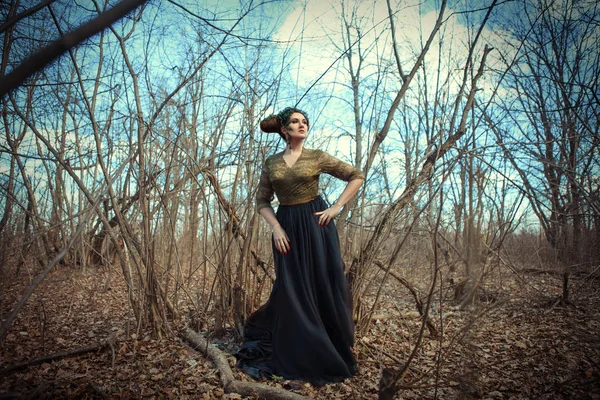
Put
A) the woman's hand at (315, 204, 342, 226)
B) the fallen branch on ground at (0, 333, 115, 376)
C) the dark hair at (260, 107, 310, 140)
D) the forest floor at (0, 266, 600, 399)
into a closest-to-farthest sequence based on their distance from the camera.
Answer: the forest floor at (0, 266, 600, 399) < the fallen branch on ground at (0, 333, 115, 376) < the woman's hand at (315, 204, 342, 226) < the dark hair at (260, 107, 310, 140)

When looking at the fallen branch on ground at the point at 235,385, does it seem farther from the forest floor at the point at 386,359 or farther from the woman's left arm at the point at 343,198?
the woman's left arm at the point at 343,198

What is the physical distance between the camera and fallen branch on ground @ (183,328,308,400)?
1.78 m

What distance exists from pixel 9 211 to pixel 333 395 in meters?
3.01

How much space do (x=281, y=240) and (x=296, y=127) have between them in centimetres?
78

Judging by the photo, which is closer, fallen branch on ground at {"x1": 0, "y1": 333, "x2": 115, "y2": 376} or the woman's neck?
fallen branch on ground at {"x1": 0, "y1": 333, "x2": 115, "y2": 376}

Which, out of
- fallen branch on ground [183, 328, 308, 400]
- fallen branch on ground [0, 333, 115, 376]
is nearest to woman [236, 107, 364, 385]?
fallen branch on ground [183, 328, 308, 400]

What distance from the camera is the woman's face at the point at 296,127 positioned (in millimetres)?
2197

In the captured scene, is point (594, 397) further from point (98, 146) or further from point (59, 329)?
point (59, 329)

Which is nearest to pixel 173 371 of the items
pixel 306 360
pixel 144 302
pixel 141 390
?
pixel 141 390

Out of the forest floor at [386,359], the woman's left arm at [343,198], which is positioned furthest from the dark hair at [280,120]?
the forest floor at [386,359]

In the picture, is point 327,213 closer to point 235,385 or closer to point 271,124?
point 271,124

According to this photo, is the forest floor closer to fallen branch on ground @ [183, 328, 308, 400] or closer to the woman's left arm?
fallen branch on ground @ [183, 328, 308, 400]

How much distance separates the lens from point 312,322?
2.11 meters

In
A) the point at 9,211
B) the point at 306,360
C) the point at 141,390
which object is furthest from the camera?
the point at 9,211
